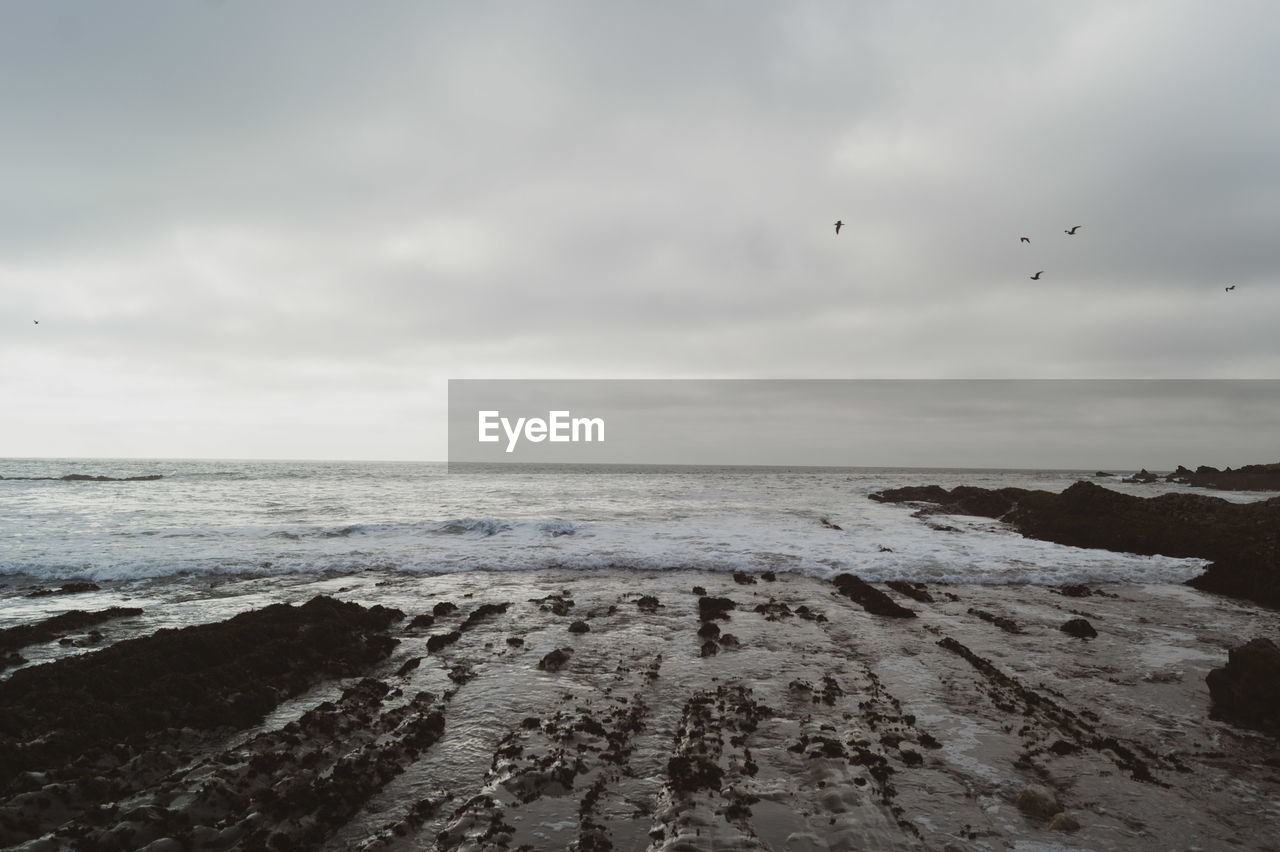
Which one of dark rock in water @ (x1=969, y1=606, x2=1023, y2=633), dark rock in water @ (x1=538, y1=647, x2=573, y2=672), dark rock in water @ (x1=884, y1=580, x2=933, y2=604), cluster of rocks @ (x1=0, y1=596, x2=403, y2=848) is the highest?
cluster of rocks @ (x1=0, y1=596, x2=403, y2=848)

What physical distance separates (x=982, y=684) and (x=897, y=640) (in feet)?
8.63

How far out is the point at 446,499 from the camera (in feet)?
145

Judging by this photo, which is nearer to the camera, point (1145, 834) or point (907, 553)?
point (1145, 834)

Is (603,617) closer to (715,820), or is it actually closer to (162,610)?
(715,820)

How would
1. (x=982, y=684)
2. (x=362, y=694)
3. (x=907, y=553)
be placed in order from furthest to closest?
(x=907, y=553) < (x=982, y=684) < (x=362, y=694)

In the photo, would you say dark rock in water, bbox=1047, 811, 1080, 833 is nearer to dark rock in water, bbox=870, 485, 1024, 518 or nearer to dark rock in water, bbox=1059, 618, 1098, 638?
dark rock in water, bbox=1059, 618, 1098, 638

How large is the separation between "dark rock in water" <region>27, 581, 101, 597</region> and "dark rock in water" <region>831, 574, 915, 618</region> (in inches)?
833

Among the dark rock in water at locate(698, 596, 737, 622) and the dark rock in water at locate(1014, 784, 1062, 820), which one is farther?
the dark rock in water at locate(698, 596, 737, 622)

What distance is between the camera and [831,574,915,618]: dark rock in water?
14203 millimetres

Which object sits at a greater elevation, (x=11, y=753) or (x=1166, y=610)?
(x=11, y=753)

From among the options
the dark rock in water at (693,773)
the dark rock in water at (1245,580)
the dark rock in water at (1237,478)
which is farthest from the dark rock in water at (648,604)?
the dark rock in water at (1237,478)

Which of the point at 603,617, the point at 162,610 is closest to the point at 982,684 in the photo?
the point at 603,617

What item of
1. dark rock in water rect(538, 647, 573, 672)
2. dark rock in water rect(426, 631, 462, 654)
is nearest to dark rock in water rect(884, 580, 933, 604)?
dark rock in water rect(538, 647, 573, 672)

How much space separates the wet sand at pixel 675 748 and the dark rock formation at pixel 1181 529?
18.1 ft
